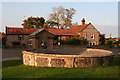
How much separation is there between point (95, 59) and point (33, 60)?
5503 millimetres

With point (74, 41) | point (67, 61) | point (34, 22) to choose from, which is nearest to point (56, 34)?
point (74, 41)

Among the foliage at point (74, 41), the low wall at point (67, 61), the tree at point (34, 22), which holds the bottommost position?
the low wall at point (67, 61)

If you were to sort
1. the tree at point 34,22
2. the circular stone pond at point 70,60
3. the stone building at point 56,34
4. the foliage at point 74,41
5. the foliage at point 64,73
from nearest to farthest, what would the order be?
the foliage at point 64,73, the circular stone pond at point 70,60, the foliage at point 74,41, the stone building at point 56,34, the tree at point 34,22

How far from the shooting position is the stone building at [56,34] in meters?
36.6

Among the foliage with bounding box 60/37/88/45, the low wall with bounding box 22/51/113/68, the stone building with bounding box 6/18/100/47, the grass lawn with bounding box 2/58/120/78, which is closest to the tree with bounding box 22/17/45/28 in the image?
the stone building with bounding box 6/18/100/47

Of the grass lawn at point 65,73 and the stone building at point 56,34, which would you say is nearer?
the grass lawn at point 65,73

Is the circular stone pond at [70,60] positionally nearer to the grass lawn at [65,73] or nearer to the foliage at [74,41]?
the grass lawn at [65,73]

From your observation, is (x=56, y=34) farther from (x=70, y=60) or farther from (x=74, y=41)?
(x=70, y=60)

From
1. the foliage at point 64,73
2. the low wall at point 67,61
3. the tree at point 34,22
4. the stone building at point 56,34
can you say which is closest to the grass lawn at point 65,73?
the foliage at point 64,73

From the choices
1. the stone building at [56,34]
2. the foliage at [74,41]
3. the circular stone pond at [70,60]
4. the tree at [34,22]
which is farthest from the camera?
the tree at [34,22]

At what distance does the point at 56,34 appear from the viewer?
39.5m

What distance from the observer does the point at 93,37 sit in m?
41.0

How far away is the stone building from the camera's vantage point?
36.6m

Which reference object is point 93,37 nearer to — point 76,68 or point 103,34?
point 103,34
